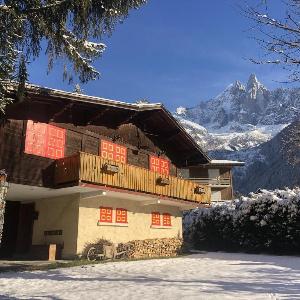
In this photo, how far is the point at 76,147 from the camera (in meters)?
21.2

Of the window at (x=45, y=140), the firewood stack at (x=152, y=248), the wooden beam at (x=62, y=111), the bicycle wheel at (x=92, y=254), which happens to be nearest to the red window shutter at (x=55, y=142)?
the window at (x=45, y=140)

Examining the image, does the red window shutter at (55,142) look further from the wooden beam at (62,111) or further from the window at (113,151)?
the window at (113,151)

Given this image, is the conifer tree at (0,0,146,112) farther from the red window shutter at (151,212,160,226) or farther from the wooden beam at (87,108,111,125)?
the red window shutter at (151,212,160,226)

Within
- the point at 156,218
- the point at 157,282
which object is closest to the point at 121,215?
the point at 156,218

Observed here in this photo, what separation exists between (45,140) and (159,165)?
352 inches

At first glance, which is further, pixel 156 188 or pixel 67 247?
pixel 156 188

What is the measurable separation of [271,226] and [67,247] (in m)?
11.7

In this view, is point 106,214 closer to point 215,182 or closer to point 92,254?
point 92,254

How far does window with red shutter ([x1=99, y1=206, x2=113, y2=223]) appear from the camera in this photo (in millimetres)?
21358

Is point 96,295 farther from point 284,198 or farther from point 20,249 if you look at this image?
point 284,198

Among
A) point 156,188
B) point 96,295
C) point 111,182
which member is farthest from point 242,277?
point 156,188

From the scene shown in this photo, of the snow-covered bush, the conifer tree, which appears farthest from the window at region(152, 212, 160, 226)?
the conifer tree

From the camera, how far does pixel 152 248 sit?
2311 centimetres

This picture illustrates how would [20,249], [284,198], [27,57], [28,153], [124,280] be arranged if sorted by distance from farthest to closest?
1. [284,198]
2. [20,249]
3. [28,153]
4. [124,280]
5. [27,57]
